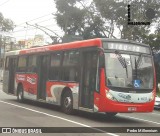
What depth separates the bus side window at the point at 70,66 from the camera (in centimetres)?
1631

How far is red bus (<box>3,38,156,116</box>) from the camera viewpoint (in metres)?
14.4

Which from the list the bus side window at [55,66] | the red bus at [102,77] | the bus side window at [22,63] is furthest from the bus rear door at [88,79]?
the bus side window at [22,63]

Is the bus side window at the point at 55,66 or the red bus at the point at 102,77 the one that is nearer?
the red bus at the point at 102,77

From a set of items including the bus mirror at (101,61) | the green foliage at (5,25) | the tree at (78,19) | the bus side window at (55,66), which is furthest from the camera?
the green foliage at (5,25)

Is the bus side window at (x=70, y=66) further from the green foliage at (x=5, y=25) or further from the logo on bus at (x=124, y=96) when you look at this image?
the green foliage at (x=5, y=25)

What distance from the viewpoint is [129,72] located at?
14773mm

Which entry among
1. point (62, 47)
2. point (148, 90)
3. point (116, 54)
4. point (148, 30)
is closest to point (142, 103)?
point (148, 90)

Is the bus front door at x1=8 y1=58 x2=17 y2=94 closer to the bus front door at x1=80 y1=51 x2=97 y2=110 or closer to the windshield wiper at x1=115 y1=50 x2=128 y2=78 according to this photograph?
the bus front door at x1=80 y1=51 x2=97 y2=110

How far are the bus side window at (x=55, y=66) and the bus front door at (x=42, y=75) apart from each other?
0.54m

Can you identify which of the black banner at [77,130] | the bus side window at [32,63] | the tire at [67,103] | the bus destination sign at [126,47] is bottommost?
the black banner at [77,130]

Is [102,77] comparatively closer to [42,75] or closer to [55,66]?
[55,66]

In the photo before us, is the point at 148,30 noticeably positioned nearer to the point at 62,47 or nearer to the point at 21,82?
the point at 21,82

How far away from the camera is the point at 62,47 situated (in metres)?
17.8

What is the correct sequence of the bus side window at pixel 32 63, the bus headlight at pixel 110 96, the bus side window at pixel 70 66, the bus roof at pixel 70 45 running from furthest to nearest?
the bus side window at pixel 32 63 < the bus side window at pixel 70 66 < the bus roof at pixel 70 45 < the bus headlight at pixel 110 96
